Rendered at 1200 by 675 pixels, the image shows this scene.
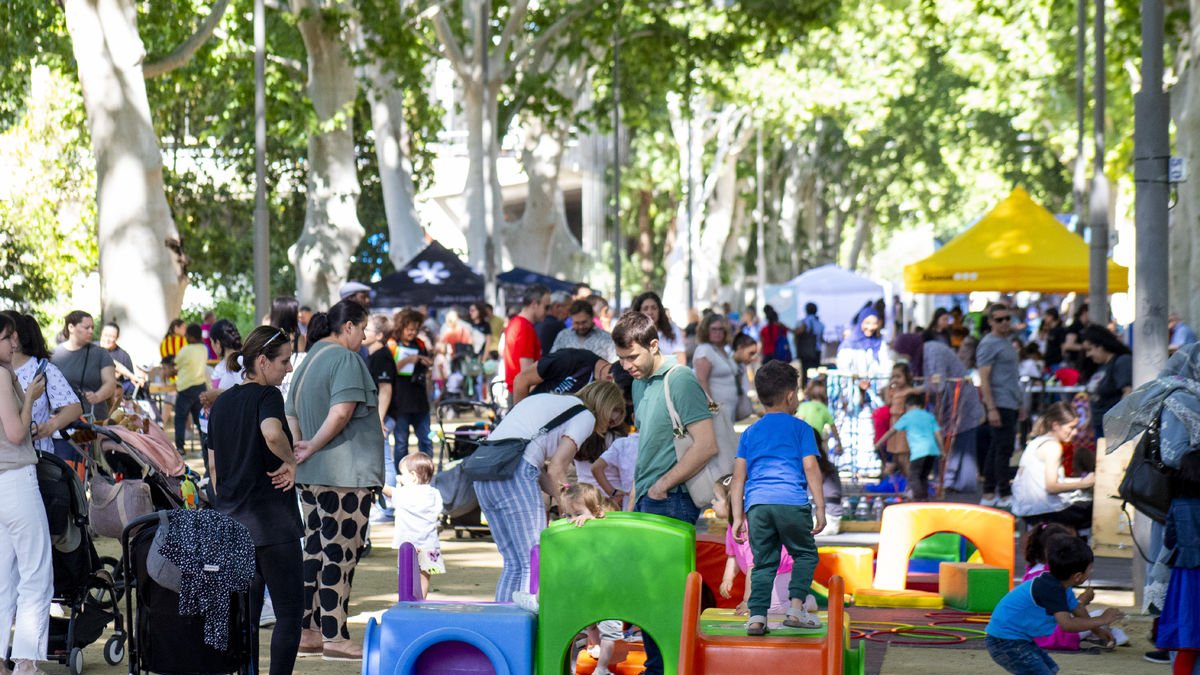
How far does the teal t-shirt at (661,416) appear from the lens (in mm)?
8602

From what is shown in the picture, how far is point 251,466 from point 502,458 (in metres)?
1.60

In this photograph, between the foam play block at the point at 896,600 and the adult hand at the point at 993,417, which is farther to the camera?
the adult hand at the point at 993,417

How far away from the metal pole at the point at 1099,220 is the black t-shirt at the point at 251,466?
1543cm

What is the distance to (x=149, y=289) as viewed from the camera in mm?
21469

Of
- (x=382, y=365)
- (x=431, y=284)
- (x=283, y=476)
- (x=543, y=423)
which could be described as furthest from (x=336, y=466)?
(x=431, y=284)

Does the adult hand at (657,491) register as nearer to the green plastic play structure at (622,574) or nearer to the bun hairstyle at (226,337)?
the green plastic play structure at (622,574)

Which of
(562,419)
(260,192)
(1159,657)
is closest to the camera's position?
(562,419)

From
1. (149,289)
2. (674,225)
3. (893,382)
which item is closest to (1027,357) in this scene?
(893,382)

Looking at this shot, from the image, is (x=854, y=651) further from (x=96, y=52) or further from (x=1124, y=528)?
(x=96, y=52)

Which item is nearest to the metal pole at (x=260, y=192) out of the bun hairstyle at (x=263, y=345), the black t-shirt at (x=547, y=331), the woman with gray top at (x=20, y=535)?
the black t-shirt at (x=547, y=331)

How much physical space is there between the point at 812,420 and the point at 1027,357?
32.1 ft

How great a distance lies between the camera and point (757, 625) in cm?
793

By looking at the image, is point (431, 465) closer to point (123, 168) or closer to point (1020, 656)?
point (1020, 656)

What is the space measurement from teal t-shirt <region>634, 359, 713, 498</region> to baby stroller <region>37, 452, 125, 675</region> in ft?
8.94
